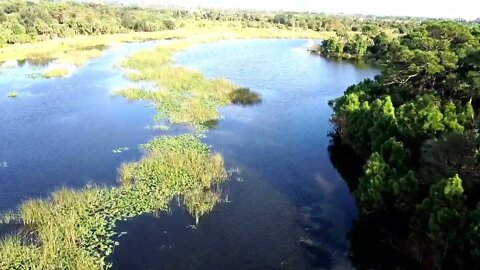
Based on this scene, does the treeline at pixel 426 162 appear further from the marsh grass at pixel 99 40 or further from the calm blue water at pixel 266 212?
the marsh grass at pixel 99 40

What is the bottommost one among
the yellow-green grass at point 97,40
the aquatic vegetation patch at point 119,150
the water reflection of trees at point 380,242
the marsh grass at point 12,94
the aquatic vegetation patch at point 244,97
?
the water reflection of trees at point 380,242

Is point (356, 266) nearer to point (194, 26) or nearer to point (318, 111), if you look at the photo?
point (318, 111)

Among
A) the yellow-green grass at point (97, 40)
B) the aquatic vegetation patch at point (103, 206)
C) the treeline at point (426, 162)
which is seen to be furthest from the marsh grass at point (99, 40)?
the treeline at point (426, 162)

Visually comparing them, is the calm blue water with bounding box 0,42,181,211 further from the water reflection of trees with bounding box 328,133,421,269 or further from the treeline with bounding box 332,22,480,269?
the treeline with bounding box 332,22,480,269

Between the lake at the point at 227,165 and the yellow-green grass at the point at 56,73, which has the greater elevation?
the yellow-green grass at the point at 56,73

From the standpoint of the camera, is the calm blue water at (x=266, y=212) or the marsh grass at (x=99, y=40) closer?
the calm blue water at (x=266, y=212)
